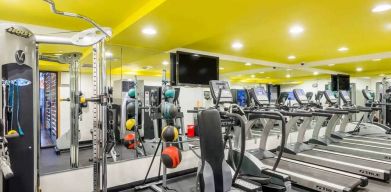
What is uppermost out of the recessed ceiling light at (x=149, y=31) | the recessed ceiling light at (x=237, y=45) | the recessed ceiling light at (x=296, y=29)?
the recessed ceiling light at (x=296, y=29)

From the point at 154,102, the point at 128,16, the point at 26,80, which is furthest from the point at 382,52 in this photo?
the point at 26,80

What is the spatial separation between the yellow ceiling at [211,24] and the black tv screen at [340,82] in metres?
3.05

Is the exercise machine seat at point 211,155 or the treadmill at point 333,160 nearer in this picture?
the exercise machine seat at point 211,155

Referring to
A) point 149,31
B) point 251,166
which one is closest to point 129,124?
point 149,31

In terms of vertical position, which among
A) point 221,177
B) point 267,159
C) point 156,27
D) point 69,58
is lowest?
point 267,159

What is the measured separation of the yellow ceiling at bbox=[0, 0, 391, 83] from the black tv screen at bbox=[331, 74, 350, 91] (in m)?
3.05

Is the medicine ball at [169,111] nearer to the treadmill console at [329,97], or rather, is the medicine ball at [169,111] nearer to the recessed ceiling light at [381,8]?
the recessed ceiling light at [381,8]

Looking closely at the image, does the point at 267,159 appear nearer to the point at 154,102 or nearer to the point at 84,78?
the point at 154,102

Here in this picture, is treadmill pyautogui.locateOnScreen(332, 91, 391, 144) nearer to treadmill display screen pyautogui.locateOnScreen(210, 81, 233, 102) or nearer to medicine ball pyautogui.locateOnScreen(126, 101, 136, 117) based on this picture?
treadmill display screen pyautogui.locateOnScreen(210, 81, 233, 102)

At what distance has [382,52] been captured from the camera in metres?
6.08

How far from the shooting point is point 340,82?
28.7ft

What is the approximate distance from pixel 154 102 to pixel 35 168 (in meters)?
2.43

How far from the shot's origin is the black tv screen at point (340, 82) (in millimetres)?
8594

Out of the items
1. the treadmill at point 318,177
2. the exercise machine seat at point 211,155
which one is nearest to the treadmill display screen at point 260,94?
the treadmill at point 318,177
